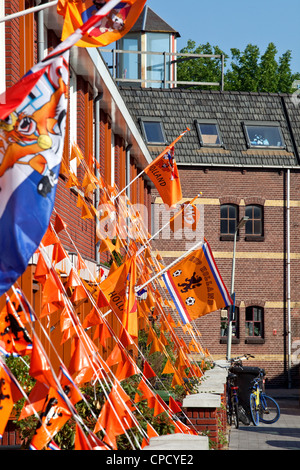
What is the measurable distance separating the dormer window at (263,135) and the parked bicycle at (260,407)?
50.1 feet

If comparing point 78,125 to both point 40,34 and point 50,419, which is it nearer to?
point 40,34

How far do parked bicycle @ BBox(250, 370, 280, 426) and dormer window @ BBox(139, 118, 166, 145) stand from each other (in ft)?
49.0

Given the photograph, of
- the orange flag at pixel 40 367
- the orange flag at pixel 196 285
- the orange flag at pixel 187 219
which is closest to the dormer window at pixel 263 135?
the orange flag at pixel 187 219

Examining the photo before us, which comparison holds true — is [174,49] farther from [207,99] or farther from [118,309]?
[118,309]

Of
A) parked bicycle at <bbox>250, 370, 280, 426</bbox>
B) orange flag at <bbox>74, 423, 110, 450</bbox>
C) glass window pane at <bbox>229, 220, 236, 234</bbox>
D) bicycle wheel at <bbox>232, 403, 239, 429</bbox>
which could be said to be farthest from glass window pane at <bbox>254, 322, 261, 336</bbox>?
orange flag at <bbox>74, 423, 110, 450</bbox>

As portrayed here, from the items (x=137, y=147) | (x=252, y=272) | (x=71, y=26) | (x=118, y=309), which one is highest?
(x=137, y=147)

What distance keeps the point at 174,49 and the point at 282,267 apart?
54.3 feet

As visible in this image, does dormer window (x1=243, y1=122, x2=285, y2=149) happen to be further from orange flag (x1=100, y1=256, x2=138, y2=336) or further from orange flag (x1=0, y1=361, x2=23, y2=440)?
orange flag (x1=0, y1=361, x2=23, y2=440)

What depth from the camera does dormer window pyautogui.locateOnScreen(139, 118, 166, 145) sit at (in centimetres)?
3262

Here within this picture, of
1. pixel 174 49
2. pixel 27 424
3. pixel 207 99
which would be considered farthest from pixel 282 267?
pixel 27 424

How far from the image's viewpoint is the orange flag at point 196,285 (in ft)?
43.3

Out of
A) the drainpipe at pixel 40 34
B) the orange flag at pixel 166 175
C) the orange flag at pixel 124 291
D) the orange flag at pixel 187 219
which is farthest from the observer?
the orange flag at pixel 187 219

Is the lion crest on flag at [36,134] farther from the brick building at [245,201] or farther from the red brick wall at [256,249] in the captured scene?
the red brick wall at [256,249]
